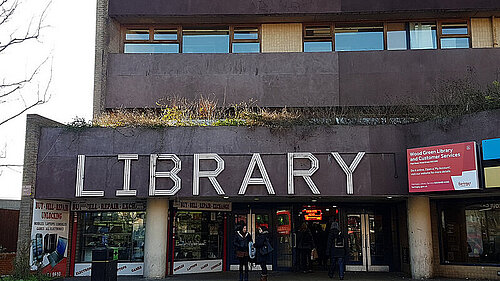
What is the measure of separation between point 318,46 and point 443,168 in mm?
8582

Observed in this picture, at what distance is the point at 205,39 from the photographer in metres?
21.4

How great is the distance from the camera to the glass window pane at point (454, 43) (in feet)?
67.4

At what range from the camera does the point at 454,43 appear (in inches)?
811

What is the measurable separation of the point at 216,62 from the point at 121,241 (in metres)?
8.11

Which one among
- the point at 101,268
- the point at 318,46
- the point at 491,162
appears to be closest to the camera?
the point at 491,162

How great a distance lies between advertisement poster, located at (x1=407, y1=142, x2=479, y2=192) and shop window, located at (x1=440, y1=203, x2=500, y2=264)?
3.34m

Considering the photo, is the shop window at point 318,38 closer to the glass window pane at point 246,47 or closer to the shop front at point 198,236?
the glass window pane at point 246,47

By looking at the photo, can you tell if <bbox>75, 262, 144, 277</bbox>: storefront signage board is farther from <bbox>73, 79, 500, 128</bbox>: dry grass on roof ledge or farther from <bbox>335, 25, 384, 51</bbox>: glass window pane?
<bbox>335, 25, 384, 51</bbox>: glass window pane

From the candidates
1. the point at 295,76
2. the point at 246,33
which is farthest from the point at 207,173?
the point at 246,33

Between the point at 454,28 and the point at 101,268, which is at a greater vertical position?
the point at 454,28

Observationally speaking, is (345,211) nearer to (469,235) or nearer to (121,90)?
(469,235)

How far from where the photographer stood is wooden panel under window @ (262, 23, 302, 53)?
2102 cm

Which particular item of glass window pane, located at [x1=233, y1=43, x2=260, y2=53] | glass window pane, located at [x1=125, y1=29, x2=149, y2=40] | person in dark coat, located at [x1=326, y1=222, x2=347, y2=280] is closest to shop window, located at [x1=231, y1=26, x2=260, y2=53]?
glass window pane, located at [x1=233, y1=43, x2=260, y2=53]

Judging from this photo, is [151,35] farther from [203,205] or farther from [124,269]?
[124,269]
